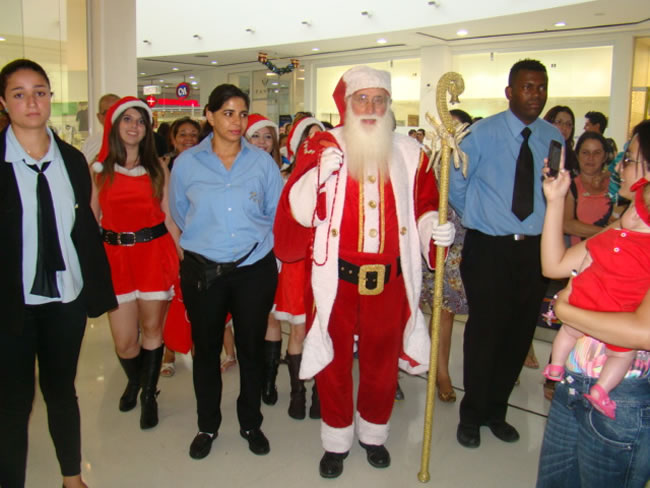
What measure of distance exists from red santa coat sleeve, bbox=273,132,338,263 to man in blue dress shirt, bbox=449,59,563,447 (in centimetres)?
86

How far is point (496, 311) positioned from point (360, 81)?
137 centimetres

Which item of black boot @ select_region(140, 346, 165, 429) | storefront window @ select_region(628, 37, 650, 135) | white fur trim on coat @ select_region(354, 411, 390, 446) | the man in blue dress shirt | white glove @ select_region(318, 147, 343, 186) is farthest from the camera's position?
storefront window @ select_region(628, 37, 650, 135)

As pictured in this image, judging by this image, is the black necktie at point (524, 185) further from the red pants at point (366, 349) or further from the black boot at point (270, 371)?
the black boot at point (270, 371)

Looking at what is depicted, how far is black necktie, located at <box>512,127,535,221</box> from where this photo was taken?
2691mm

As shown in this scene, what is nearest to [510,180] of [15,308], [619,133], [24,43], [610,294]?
[610,294]

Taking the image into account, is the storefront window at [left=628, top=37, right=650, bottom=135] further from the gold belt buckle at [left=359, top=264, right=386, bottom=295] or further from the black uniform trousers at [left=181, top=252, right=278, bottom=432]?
the black uniform trousers at [left=181, top=252, right=278, bottom=432]

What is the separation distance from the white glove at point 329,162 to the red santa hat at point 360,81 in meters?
0.30

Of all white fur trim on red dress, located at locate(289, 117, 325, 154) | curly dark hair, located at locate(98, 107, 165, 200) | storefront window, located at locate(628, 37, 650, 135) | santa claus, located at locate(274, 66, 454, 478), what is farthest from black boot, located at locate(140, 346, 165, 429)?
storefront window, located at locate(628, 37, 650, 135)

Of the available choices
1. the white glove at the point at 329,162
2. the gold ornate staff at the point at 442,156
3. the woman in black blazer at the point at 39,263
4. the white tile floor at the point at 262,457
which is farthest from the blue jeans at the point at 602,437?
the woman in black blazer at the point at 39,263

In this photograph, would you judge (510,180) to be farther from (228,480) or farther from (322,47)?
(322,47)

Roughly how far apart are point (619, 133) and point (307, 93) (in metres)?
7.94

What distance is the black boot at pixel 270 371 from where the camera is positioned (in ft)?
10.9

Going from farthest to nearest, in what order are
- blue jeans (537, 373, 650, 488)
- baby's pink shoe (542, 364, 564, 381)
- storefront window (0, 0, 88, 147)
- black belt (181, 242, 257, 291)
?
1. storefront window (0, 0, 88, 147)
2. black belt (181, 242, 257, 291)
3. baby's pink shoe (542, 364, 564, 381)
4. blue jeans (537, 373, 650, 488)

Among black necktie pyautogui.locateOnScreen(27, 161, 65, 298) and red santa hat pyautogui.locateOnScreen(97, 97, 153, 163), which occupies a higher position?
red santa hat pyautogui.locateOnScreen(97, 97, 153, 163)
